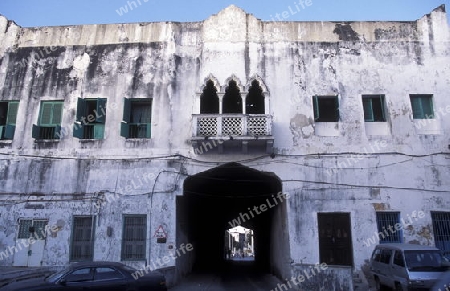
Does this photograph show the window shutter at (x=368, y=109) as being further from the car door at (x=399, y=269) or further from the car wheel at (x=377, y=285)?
the car wheel at (x=377, y=285)

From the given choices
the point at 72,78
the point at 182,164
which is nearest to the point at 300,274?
the point at 182,164

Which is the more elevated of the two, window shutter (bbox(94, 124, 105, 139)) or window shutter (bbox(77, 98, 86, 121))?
window shutter (bbox(77, 98, 86, 121))

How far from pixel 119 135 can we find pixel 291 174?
21.8 ft

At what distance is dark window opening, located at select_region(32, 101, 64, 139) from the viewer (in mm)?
15109

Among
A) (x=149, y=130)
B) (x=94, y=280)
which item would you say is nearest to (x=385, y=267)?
(x=94, y=280)

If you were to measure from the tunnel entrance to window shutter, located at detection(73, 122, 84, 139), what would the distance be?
14.4ft

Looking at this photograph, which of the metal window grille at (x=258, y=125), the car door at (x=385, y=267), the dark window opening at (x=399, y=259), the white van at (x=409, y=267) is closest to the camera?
the white van at (x=409, y=267)

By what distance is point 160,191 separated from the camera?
1438cm

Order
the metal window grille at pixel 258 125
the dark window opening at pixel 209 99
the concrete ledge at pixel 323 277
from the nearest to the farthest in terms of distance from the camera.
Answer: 1. the concrete ledge at pixel 323 277
2. the metal window grille at pixel 258 125
3. the dark window opening at pixel 209 99

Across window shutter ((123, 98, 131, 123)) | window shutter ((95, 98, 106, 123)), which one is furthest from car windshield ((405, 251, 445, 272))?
window shutter ((95, 98, 106, 123))

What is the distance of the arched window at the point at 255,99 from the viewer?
15483 millimetres

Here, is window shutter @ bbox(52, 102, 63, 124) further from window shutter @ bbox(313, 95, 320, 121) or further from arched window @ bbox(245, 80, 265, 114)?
window shutter @ bbox(313, 95, 320, 121)

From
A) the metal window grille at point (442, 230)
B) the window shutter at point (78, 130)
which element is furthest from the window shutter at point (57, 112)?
the metal window grille at point (442, 230)

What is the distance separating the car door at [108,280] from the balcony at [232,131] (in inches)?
226
